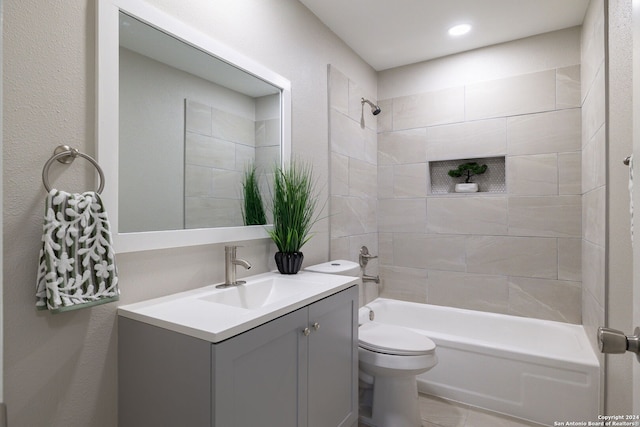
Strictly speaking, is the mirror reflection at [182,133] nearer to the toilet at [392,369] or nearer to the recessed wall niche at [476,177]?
the toilet at [392,369]

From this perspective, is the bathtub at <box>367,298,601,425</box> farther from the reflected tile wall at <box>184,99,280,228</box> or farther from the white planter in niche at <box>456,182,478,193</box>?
the reflected tile wall at <box>184,99,280,228</box>

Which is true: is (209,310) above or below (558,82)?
below

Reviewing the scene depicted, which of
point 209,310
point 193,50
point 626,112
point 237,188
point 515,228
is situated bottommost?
point 209,310

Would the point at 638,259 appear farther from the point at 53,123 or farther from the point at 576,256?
the point at 576,256

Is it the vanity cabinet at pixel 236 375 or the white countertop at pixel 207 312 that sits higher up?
the white countertop at pixel 207 312

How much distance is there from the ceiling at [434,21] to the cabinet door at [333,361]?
1.79m

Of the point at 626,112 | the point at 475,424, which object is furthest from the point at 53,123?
the point at 475,424

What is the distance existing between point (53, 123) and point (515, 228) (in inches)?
113

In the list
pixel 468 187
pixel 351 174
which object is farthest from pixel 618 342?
pixel 468 187

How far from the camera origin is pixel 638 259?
27.3 inches

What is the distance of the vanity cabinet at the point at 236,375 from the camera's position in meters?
1.04

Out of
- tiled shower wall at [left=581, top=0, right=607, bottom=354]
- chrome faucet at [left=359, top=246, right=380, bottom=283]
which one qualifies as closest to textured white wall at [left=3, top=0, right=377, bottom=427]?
chrome faucet at [left=359, top=246, right=380, bottom=283]

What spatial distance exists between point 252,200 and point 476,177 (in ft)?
6.59

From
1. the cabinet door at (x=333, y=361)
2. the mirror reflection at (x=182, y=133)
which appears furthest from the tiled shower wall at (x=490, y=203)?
the mirror reflection at (x=182, y=133)
